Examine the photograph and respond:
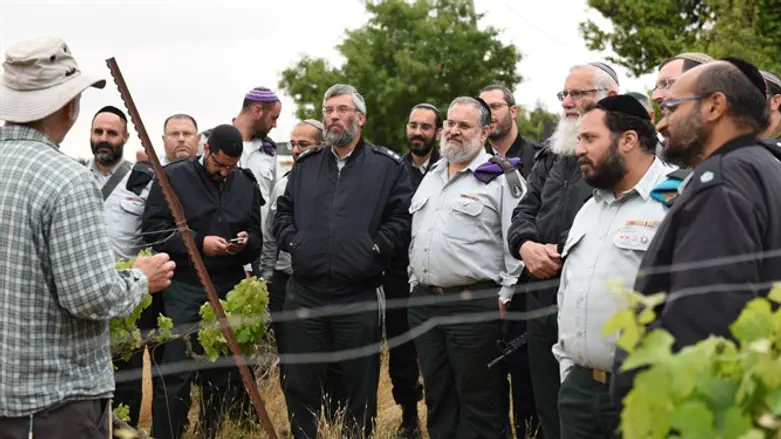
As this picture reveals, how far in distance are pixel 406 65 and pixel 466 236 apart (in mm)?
31470

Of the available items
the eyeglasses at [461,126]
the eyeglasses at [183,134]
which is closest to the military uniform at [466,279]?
the eyeglasses at [461,126]

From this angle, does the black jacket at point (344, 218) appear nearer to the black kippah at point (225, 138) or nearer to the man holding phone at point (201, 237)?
the man holding phone at point (201, 237)

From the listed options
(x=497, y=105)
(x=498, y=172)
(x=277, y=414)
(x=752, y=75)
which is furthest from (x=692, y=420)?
(x=277, y=414)

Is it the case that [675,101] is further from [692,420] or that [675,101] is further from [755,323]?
[692,420]

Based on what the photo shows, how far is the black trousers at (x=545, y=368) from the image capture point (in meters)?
5.84

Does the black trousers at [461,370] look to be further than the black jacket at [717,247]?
Yes

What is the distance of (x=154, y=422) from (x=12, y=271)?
382 cm

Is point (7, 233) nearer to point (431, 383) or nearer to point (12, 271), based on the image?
point (12, 271)

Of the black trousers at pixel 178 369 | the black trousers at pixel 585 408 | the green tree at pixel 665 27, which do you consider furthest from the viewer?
the green tree at pixel 665 27

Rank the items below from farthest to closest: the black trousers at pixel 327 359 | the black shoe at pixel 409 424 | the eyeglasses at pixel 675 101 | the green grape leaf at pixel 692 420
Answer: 1. the black shoe at pixel 409 424
2. the black trousers at pixel 327 359
3. the eyeglasses at pixel 675 101
4. the green grape leaf at pixel 692 420

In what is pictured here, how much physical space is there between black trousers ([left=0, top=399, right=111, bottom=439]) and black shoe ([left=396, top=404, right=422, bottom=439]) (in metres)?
4.22

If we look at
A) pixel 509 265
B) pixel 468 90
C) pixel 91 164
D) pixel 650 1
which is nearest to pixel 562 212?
pixel 509 265

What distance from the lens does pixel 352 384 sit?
719 cm

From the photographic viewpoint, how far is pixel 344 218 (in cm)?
698
